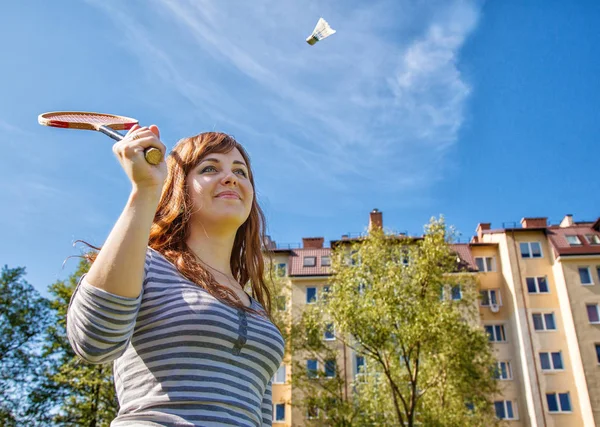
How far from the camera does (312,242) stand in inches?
1727

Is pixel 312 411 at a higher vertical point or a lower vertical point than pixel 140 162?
higher

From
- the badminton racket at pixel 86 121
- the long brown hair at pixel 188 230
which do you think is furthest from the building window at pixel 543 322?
the badminton racket at pixel 86 121

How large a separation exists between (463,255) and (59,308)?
28.3 meters

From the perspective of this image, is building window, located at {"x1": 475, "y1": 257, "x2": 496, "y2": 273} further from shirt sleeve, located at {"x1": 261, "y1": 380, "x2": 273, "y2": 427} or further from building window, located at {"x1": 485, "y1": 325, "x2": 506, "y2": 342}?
shirt sleeve, located at {"x1": 261, "y1": 380, "x2": 273, "y2": 427}

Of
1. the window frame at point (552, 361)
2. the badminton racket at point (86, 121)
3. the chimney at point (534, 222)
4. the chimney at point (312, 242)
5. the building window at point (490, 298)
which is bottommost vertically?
the badminton racket at point (86, 121)

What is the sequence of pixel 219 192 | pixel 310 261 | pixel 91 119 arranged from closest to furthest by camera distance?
pixel 91 119
pixel 219 192
pixel 310 261

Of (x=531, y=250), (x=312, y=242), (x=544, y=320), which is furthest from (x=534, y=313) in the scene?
(x=312, y=242)

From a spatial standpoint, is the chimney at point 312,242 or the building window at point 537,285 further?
the chimney at point 312,242

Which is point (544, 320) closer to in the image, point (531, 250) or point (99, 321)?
point (531, 250)

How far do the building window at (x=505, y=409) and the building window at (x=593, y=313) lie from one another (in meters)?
7.98

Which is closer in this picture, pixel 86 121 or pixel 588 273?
pixel 86 121

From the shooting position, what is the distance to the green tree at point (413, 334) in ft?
70.6

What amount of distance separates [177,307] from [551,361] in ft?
129

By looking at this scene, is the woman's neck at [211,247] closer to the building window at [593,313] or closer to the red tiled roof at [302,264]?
the red tiled roof at [302,264]
